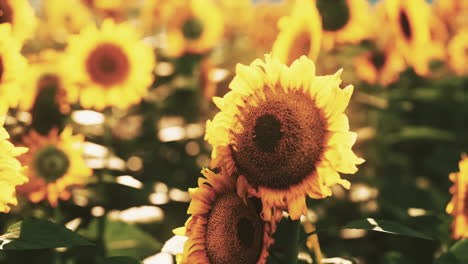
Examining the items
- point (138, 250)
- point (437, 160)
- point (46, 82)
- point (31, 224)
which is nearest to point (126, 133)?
point (46, 82)

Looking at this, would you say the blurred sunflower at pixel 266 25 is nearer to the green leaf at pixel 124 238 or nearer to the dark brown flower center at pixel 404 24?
the dark brown flower center at pixel 404 24

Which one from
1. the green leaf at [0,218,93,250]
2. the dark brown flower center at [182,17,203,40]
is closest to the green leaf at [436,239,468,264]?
the green leaf at [0,218,93,250]

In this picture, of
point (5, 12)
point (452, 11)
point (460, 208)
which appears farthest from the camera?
point (452, 11)

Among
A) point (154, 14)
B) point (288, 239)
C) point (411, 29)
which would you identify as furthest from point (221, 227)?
point (154, 14)

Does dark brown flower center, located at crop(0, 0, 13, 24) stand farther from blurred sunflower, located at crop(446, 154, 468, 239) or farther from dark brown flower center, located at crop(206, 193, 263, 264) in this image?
blurred sunflower, located at crop(446, 154, 468, 239)

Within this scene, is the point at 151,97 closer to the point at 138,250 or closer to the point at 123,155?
the point at 123,155

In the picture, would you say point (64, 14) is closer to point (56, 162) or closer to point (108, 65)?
point (108, 65)
